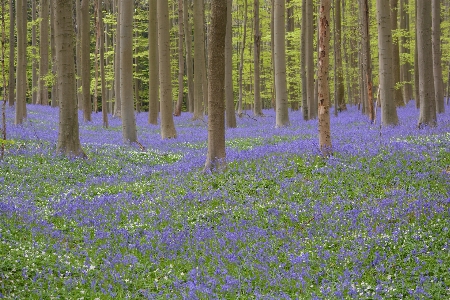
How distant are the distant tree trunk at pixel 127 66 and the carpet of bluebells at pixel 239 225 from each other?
471 cm

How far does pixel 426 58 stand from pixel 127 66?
11405 mm

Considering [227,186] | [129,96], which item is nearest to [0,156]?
[129,96]

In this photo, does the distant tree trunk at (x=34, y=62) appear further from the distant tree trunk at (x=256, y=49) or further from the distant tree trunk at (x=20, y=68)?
the distant tree trunk at (x=256, y=49)

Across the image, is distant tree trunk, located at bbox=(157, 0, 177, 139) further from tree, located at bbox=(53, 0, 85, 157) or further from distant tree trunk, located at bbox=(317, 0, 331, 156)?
distant tree trunk, located at bbox=(317, 0, 331, 156)

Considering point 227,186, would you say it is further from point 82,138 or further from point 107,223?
point 82,138

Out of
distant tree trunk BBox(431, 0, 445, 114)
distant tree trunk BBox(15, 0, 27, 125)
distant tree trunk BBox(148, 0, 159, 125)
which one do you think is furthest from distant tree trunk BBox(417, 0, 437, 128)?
distant tree trunk BBox(15, 0, 27, 125)

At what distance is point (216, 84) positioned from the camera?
12281 mm

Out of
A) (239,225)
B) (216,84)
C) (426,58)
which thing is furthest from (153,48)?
(239,225)

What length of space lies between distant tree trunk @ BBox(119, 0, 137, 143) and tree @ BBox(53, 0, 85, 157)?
3849 millimetres

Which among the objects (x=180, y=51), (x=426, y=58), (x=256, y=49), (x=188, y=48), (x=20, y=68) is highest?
(x=188, y=48)

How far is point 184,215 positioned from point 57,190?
4095 mm

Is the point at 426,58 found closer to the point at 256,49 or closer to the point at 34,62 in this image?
the point at 256,49

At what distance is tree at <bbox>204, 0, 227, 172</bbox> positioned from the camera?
39.3 ft

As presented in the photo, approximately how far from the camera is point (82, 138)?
2178 centimetres
